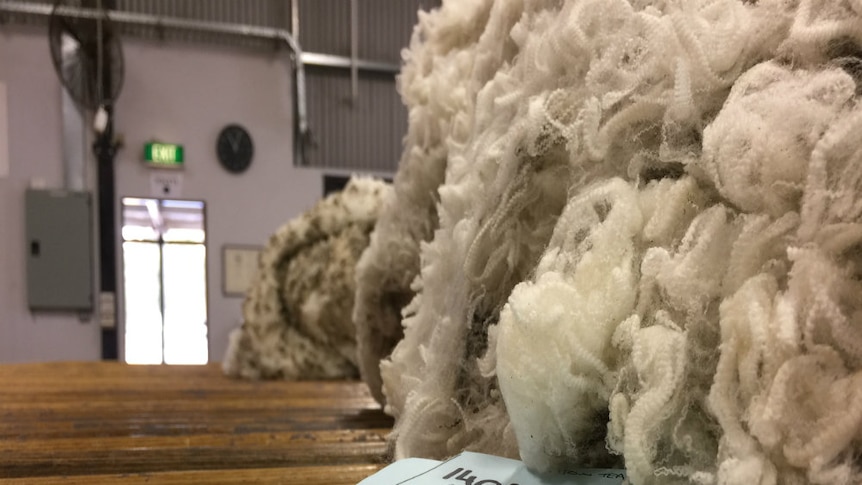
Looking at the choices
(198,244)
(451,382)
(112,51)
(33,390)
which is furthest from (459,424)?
(112,51)

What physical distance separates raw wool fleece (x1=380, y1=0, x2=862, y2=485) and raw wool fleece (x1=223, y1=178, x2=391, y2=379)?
2.14 ft

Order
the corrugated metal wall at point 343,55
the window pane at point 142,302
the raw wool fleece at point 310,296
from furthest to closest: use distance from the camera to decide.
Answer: the corrugated metal wall at point 343,55 → the window pane at point 142,302 → the raw wool fleece at point 310,296

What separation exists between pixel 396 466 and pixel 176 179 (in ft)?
7.11

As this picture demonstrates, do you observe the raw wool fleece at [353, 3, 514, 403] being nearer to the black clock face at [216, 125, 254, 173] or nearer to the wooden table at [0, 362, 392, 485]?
the wooden table at [0, 362, 392, 485]

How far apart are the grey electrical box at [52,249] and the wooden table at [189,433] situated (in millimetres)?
1299

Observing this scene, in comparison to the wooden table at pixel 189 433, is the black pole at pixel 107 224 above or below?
above

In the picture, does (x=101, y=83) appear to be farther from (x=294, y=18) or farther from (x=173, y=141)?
(x=294, y=18)

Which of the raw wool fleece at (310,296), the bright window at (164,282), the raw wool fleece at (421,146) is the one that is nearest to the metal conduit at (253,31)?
the bright window at (164,282)

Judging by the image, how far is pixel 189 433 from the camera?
0.54 meters

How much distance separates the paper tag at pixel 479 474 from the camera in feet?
0.73

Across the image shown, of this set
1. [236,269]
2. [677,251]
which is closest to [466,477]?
[677,251]

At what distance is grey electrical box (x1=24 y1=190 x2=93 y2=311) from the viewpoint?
208 cm

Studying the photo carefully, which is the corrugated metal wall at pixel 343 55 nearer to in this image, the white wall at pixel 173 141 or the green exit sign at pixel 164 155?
the white wall at pixel 173 141

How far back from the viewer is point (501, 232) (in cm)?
29
